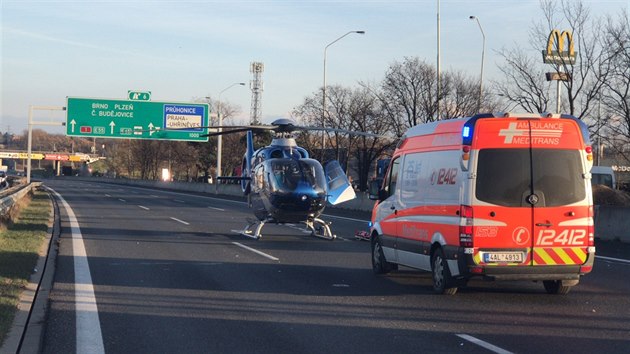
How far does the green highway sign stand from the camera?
44.6 meters

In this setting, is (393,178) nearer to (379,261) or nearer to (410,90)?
(379,261)

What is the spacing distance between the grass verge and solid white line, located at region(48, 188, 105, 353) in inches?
29.6

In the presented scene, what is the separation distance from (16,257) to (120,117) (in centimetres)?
3155

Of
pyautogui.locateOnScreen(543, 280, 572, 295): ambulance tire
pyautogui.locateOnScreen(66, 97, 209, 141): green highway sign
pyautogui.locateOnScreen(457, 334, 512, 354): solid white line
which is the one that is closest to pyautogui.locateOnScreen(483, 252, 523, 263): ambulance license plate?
pyautogui.locateOnScreen(543, 280, 572, 295): ambulance tire

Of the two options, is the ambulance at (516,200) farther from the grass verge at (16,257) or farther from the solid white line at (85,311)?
the grass verge at (16,257)

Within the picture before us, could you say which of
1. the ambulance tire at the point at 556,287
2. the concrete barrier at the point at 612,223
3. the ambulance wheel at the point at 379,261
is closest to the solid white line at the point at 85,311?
the ambulance wheel at the point at 379,261

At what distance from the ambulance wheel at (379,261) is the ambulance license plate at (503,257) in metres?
3.15

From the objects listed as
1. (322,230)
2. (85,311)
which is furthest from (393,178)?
(322,230)

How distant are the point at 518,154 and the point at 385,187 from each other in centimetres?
335

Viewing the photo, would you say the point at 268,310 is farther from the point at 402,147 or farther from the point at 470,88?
the point at 470,88

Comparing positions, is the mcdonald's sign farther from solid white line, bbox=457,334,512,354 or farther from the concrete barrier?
solid white line, bbox=457,334,512,354

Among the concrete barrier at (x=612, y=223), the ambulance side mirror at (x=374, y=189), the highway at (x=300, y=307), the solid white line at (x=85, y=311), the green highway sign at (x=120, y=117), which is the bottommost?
the solid white line at (x=85, y=311)

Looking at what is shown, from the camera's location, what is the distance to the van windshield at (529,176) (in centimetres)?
1043

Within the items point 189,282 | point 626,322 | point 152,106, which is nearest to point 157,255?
point 189,282
